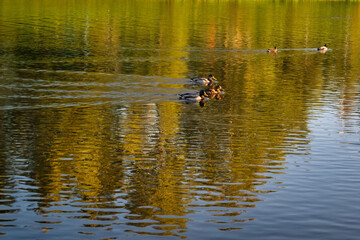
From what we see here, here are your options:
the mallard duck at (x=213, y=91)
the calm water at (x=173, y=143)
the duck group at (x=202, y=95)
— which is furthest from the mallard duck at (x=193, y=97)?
the calm water at (x=173, y=143)

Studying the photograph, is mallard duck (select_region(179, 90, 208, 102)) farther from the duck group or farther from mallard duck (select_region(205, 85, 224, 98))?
mallard duck (select_region(205, 85, 224, 98))

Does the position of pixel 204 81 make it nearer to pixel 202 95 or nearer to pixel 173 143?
pixel 202 95

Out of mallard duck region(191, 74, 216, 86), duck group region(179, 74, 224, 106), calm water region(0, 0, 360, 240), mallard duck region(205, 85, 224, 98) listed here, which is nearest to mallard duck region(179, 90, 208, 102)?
duck group region(179, 74, 224, 106)

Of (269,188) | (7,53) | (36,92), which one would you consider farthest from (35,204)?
(7,53)

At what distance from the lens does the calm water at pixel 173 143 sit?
18.9 m

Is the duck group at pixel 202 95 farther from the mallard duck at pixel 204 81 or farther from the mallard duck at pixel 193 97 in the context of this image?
the mallard duck at pixel 204 81

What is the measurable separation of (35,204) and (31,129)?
40.3ft

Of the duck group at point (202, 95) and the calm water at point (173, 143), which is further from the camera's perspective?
the duck group at point (202, 95)

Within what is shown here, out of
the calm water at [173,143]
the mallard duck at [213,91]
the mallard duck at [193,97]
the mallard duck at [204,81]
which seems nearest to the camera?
the calm water at [173,143]

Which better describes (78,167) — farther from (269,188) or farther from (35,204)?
(269,188)

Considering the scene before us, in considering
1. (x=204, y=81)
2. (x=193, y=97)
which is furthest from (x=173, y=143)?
(x=204, y=81)

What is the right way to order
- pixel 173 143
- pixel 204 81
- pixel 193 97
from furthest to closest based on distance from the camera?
pixel 204 81 < pixel 193 97 < pixel 173 143

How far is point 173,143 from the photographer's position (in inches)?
1144

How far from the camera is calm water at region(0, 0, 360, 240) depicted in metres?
18.9
